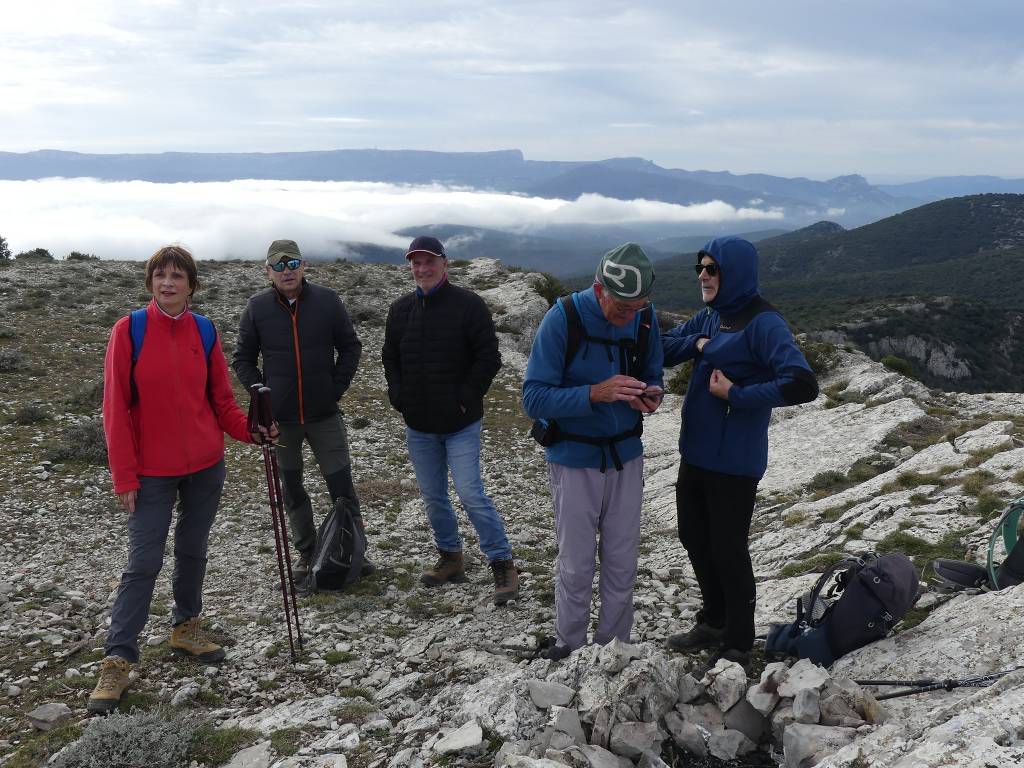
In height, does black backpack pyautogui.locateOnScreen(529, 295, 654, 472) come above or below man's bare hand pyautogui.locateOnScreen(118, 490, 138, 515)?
above

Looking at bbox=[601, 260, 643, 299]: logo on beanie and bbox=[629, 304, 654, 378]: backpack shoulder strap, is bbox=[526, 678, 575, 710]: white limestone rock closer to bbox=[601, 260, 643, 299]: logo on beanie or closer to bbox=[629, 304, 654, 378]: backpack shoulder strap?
bbox=[629, 304, 654, 378]: backpack shoulder strap

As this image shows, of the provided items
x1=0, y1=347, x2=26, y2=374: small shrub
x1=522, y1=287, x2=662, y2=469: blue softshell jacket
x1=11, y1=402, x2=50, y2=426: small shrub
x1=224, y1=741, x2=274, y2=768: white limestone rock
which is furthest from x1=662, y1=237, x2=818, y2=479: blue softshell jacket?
x1=0, y1=347, x2=26, y2=374: small shrub

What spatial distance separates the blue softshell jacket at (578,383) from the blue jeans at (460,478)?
198 centimetres

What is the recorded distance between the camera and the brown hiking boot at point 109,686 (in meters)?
4.49

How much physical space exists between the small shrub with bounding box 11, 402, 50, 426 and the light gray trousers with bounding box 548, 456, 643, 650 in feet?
38.2

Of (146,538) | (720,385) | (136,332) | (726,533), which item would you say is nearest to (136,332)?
(136,332)

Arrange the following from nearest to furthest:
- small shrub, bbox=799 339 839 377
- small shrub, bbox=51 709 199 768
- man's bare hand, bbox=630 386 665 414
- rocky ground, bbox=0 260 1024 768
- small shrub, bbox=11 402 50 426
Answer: rocky ground, bbox=0 260 1024 768 → small shrub, bbox=51 709 199 768 → man's bare hand, bbox=630 386 665 414 → small shrub, bbox=11 402 50 426 → small shrub, bbox=799 339 839 377

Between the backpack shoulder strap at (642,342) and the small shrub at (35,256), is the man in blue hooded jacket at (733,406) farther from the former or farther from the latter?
the small shrub at (35,256)

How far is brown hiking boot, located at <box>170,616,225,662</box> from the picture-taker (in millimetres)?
5242

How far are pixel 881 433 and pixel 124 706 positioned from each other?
11.2 meters

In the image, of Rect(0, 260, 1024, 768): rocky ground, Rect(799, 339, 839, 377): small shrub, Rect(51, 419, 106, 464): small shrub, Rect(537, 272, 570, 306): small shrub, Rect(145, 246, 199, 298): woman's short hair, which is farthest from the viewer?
Rect(537, 272, 570, 306): small shrub

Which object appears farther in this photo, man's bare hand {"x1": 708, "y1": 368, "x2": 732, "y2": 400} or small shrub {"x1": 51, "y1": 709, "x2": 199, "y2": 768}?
man's bare hand {"x1": 708, "y1": 368, "x2": 732, "y2": 400}

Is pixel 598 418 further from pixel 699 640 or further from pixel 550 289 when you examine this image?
pixel 550 289

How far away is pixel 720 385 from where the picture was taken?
427cm
